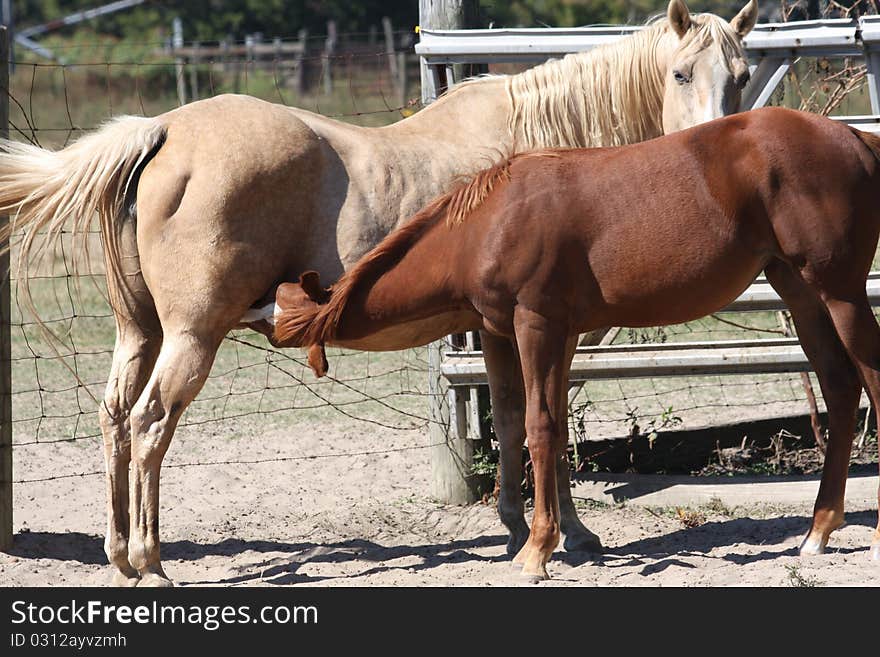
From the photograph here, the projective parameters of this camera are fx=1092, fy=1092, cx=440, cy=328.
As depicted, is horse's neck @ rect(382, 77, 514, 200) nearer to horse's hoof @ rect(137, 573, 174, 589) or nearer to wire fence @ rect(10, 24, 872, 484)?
wire fence @ rect(10, 24, 872, 484)

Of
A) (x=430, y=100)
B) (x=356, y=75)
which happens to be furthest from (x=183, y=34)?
(x=430, y=100)

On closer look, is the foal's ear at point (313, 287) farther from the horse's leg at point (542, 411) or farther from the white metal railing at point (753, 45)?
the white metal railing at point (753, 45)

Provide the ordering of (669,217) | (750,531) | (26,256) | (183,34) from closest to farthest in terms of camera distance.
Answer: (669,217)
(26,256)
(750,531)
(183,34)

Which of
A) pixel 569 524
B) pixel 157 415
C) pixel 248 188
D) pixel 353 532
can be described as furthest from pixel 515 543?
pixel 248 188

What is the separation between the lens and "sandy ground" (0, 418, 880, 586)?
4145 mm

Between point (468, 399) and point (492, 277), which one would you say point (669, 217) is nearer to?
point (492, 277)

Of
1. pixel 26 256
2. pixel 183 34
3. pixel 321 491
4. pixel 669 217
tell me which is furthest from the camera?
pixel 183 34

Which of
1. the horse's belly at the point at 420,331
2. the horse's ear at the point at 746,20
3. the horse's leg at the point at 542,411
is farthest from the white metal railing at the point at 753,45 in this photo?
Answer: the horse's leg at the point at 542,411

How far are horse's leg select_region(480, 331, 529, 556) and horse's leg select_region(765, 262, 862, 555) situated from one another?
3.65 ft

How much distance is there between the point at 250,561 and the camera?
4.70 metres

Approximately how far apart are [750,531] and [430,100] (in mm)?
2424

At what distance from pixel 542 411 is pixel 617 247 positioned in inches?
25.2

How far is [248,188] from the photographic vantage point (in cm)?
410

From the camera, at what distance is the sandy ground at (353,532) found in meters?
4.14
